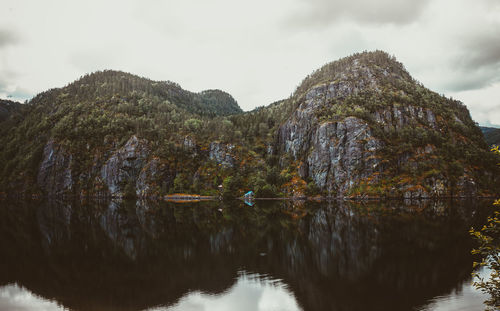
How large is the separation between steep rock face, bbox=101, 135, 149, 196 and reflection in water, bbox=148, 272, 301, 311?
18082 centimetres

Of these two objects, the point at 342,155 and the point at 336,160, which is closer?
the point at 342,155

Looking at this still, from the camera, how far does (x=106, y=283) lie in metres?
26.1

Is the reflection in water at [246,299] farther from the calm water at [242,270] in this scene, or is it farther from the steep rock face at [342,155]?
the steep rock face at [342,155]

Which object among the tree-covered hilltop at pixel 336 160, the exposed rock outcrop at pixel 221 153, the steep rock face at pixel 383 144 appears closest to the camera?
the steep rock face at pixel 383 144

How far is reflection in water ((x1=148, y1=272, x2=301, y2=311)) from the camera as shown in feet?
70.2

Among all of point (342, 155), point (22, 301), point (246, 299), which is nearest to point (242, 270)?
point (246, 299)

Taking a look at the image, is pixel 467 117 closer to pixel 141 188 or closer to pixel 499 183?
pixel 499 183

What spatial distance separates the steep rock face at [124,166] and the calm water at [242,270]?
484 ft

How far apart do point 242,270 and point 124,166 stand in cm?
18199

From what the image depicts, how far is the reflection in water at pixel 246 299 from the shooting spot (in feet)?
70.2

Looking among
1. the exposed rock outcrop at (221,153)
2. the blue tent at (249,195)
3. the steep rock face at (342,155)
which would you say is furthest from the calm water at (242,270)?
the exposed rock outcrop at (221,153)

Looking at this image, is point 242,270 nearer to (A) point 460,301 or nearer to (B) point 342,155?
(A) point 460,301

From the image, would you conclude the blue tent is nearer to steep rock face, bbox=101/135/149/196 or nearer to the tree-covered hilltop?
the tree-covered hilltop

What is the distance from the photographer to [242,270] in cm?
2950
